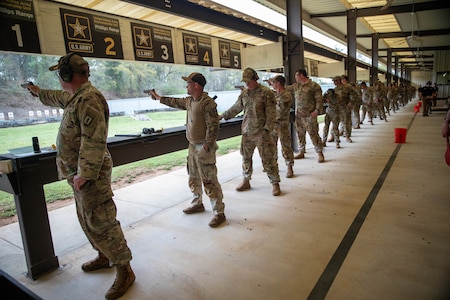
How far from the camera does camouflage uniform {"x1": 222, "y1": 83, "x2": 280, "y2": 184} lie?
4.10 metres

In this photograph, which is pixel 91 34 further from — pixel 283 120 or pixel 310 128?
pixel 310 128

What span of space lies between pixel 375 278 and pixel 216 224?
1583 millimetres

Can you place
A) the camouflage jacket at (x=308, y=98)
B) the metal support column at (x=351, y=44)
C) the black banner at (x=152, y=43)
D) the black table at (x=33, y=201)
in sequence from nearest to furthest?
1. the black table at (x=33, y=201)
2. the black banner at (x=152, y=43)
3. the camouflage jacket at (x=308, y=98)
4. the metal support column at (x=351, y=44)

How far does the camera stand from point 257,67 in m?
7.31

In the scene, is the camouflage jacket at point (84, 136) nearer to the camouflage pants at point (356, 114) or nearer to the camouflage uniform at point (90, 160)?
the camouflage uniform at point (90, 160)

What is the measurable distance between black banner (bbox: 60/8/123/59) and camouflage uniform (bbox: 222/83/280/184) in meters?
1.85

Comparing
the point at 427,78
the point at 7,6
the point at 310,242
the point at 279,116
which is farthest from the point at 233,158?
the point at 427,78

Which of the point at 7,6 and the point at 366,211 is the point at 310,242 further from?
the point at 7,6

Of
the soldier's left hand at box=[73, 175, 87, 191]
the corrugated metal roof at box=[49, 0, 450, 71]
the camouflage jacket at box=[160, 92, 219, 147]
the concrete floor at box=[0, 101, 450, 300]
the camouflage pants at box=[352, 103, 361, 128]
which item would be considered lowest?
the concrete floor at box=[0, 101, 450, 300]

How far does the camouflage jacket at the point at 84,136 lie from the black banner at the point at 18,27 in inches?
72.6

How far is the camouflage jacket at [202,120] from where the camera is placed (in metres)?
3.16

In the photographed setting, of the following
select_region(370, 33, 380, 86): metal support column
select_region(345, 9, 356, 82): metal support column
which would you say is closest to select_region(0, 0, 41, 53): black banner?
select_region(345, 9, 356, 82): metal support column

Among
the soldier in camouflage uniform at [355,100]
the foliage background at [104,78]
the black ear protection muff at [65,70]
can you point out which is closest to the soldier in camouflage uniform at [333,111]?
the soldier in camouflage uniform at [355,100]

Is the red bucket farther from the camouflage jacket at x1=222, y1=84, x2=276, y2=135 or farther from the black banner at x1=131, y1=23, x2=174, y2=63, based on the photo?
the black banner at x1=131, y1=23, x2=174, y2=63
